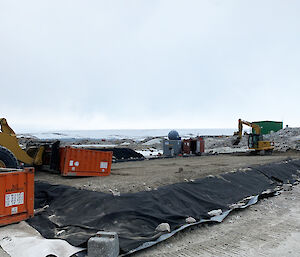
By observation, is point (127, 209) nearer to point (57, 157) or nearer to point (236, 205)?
point (236, 205)

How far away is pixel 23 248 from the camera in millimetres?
4973

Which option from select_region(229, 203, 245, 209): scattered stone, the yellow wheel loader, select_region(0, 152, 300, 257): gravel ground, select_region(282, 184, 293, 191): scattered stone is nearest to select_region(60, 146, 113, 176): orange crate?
the yellow wheel loader

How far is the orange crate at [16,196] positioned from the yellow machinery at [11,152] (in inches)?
68.9

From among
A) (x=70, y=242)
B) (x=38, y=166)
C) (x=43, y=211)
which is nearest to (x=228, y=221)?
(x=70, y=242)

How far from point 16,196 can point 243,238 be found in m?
5.08

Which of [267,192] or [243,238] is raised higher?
[267,192]

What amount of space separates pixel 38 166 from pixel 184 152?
46.6 feet

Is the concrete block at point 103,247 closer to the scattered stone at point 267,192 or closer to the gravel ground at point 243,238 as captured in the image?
the gravel ground at point 243,238

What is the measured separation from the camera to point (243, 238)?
6031 millimetres

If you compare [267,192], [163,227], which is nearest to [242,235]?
[163,227]

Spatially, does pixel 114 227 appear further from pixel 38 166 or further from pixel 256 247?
pixel 38 166

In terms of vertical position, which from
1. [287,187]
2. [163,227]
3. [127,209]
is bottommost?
[287,187]

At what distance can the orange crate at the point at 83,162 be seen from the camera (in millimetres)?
10898

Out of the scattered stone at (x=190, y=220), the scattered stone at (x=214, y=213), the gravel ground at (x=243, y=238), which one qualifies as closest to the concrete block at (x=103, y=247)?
the gravel ground at (x=243, y=238)
